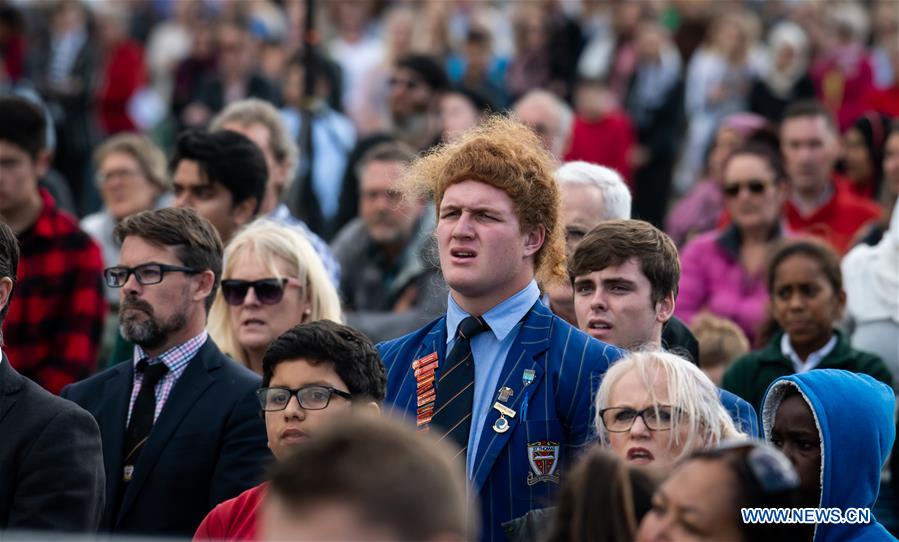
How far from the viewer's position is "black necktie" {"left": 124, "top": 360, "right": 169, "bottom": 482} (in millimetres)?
5348

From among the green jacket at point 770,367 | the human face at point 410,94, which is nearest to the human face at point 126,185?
the human face at point 410,94

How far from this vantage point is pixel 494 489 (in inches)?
174

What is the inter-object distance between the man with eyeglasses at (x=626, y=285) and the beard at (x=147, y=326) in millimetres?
1521

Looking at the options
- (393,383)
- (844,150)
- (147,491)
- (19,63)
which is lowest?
(147,491)

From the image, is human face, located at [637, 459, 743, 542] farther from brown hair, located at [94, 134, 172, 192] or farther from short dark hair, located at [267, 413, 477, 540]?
brown hair, located at [94, 134, 172, 192]

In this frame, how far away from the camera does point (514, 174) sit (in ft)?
15.5

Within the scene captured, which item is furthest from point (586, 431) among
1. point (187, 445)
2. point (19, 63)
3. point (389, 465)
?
point (19, 63)

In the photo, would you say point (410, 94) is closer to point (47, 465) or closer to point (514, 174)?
point (514, 174)

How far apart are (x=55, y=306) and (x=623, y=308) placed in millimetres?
3132

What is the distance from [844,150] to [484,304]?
23.1 feet

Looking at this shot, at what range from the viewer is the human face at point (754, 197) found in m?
8.20

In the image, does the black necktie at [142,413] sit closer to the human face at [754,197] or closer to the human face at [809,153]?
the human face at [754,197]

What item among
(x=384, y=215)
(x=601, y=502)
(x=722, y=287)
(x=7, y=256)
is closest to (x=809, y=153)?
(x=722, y=287)

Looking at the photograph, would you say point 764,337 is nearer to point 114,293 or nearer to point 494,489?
point 494,489
